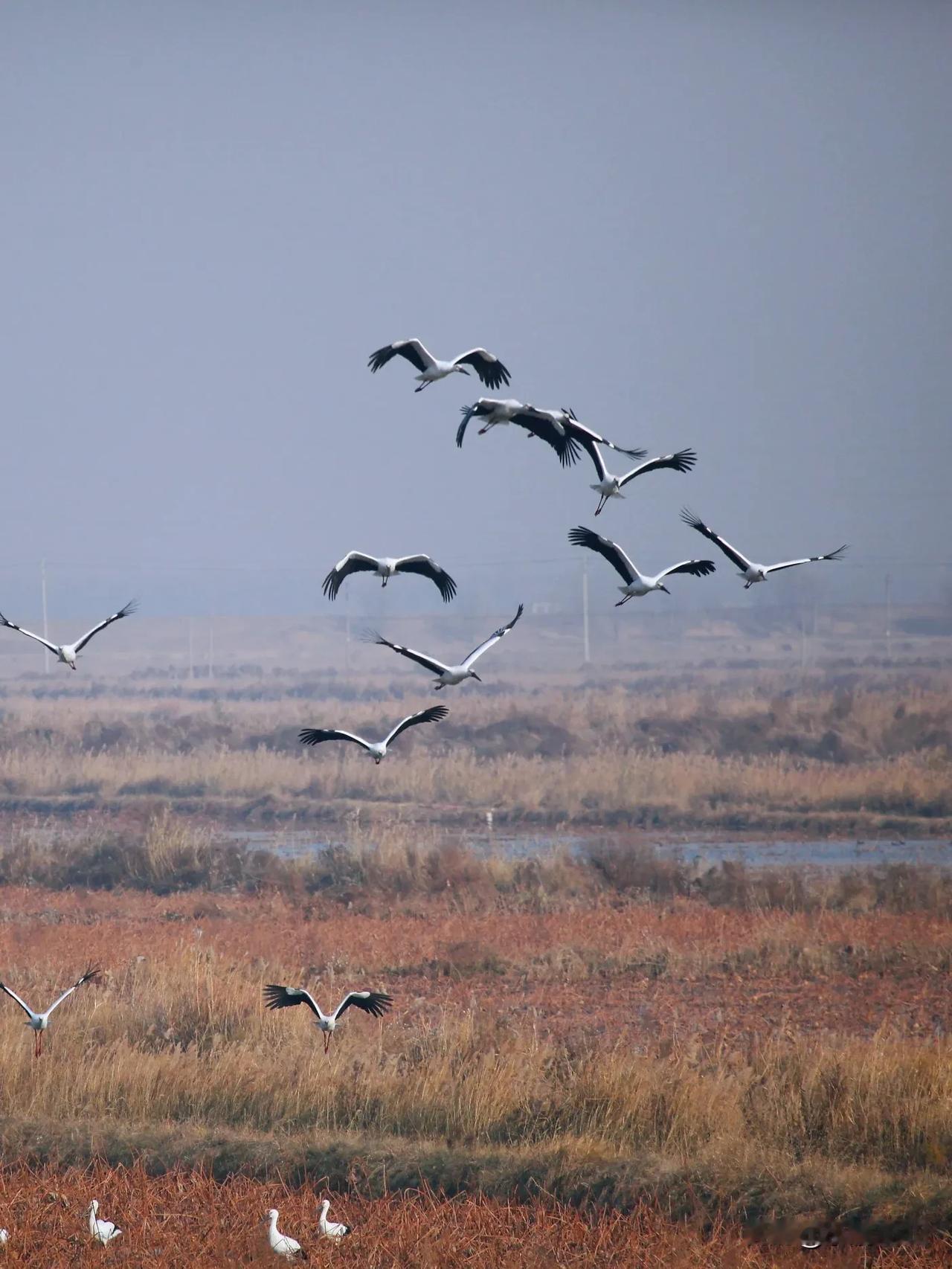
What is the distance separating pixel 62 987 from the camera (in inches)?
742

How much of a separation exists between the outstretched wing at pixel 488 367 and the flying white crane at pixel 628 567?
1309 millimetres

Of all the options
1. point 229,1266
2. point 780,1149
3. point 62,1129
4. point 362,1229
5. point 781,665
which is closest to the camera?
point 229,1266

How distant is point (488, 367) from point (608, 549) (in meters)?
1.89

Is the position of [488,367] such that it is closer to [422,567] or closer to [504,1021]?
[422,567]

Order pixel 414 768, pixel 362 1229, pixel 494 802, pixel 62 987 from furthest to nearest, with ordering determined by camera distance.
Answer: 1. pixel 414 768
2. pixel 494 802
3. pixel 62 987
4. pixel 362 1229

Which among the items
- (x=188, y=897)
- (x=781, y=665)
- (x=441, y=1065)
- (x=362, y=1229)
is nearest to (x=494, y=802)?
(x=188, y=897)

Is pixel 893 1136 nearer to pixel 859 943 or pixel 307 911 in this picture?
pixel 859 943

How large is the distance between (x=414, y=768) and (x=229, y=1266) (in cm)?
3059

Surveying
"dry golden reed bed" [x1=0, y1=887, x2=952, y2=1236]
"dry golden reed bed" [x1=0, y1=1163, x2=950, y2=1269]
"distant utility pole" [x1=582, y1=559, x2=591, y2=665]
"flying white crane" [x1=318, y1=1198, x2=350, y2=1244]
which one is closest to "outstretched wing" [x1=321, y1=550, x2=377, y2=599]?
"flying white crane" [x1=318, y1=1198, x2=350, y2=1244]

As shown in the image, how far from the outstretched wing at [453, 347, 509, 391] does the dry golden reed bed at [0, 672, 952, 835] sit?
902 inches

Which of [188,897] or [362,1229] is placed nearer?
[362,1229]

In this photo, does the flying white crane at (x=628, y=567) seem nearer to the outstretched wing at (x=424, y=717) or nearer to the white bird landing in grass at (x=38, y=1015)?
the outstretched wing at (x=424, y=717)

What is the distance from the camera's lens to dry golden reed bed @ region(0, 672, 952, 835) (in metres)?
36.0

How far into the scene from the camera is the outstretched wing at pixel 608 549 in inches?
424
